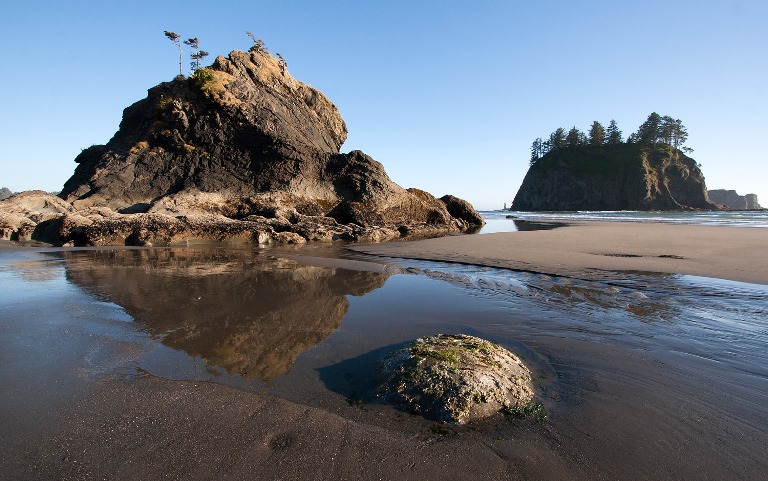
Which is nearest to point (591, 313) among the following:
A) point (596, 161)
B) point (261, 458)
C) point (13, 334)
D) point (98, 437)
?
point (261, 458)

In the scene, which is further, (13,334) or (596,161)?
(596,161)

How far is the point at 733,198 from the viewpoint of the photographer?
122 meters

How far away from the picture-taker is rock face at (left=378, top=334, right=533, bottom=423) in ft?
9.01

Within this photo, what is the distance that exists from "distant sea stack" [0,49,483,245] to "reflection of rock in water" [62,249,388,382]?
857cm

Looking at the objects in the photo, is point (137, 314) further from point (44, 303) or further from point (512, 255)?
point (512, 255)

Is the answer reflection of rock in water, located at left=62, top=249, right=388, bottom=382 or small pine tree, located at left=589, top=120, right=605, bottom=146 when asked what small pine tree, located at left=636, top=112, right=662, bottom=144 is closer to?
small pine tree, located at left=589, top=120, right=605, bottom=146

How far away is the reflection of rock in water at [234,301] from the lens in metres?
4.07

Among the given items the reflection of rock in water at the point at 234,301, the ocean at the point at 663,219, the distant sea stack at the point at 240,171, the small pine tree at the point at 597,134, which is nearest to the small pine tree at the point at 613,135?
the small pine tree at the point at 597,134

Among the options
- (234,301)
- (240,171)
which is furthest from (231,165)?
(234,301)

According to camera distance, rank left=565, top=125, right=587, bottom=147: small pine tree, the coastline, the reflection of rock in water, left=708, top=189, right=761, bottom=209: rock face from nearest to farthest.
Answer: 1. the reflection of rock in water
2. the coastline
3. left=565, top=125, right=587, bottom=147: small pine tree
4. left=708, top=189, right=761, bottom=209: rock face

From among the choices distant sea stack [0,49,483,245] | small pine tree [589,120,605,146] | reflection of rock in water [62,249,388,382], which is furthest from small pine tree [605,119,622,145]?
reflection of rock in water [62,249,388,382]

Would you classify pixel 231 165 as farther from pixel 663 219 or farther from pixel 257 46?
pixel 663 219

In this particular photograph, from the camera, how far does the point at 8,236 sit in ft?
54.1

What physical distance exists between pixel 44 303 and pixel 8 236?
1577 centimetres
